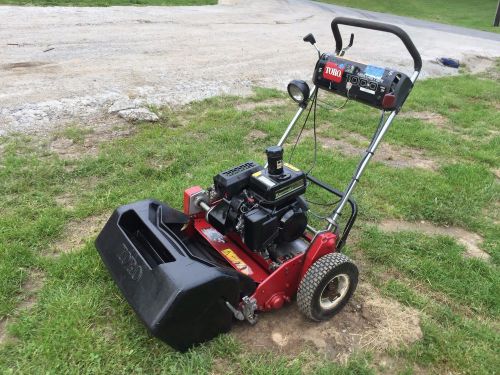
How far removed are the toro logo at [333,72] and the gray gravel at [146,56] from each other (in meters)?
3.22

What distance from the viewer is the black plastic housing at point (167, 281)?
2375 mm

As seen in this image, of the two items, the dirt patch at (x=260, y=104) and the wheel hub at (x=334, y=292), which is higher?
the wheel hub at (x=334, y=292)

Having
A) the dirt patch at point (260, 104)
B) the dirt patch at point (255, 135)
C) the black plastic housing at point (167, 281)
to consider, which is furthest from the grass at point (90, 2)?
the black plastic housing at point (167, 281)

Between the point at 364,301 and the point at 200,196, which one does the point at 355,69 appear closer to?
the point at 200,196

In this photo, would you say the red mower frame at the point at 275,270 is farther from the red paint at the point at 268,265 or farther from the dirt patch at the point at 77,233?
the dirt patch at the point at 77,233

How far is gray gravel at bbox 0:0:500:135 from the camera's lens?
626cm

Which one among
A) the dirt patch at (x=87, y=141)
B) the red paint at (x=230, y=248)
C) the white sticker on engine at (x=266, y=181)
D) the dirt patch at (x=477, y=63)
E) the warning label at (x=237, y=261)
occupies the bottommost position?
the dirt patch at (x=477, y=63)

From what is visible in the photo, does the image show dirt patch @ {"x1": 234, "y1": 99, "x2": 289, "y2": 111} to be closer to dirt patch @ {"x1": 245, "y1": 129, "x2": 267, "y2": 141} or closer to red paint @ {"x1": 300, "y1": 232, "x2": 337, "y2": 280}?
dirt patch @ {"x1": 245, "y1": 129, "x2": 267, "y2": 141}

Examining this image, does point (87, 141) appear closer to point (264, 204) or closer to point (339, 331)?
point (264, 204)

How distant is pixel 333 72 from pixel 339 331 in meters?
1.82

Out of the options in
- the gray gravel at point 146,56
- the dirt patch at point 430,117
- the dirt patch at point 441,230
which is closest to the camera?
the dirt patch at point 441,230

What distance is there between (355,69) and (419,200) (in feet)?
6.43

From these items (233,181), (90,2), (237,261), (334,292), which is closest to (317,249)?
(334,292)

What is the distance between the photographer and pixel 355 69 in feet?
10.3
